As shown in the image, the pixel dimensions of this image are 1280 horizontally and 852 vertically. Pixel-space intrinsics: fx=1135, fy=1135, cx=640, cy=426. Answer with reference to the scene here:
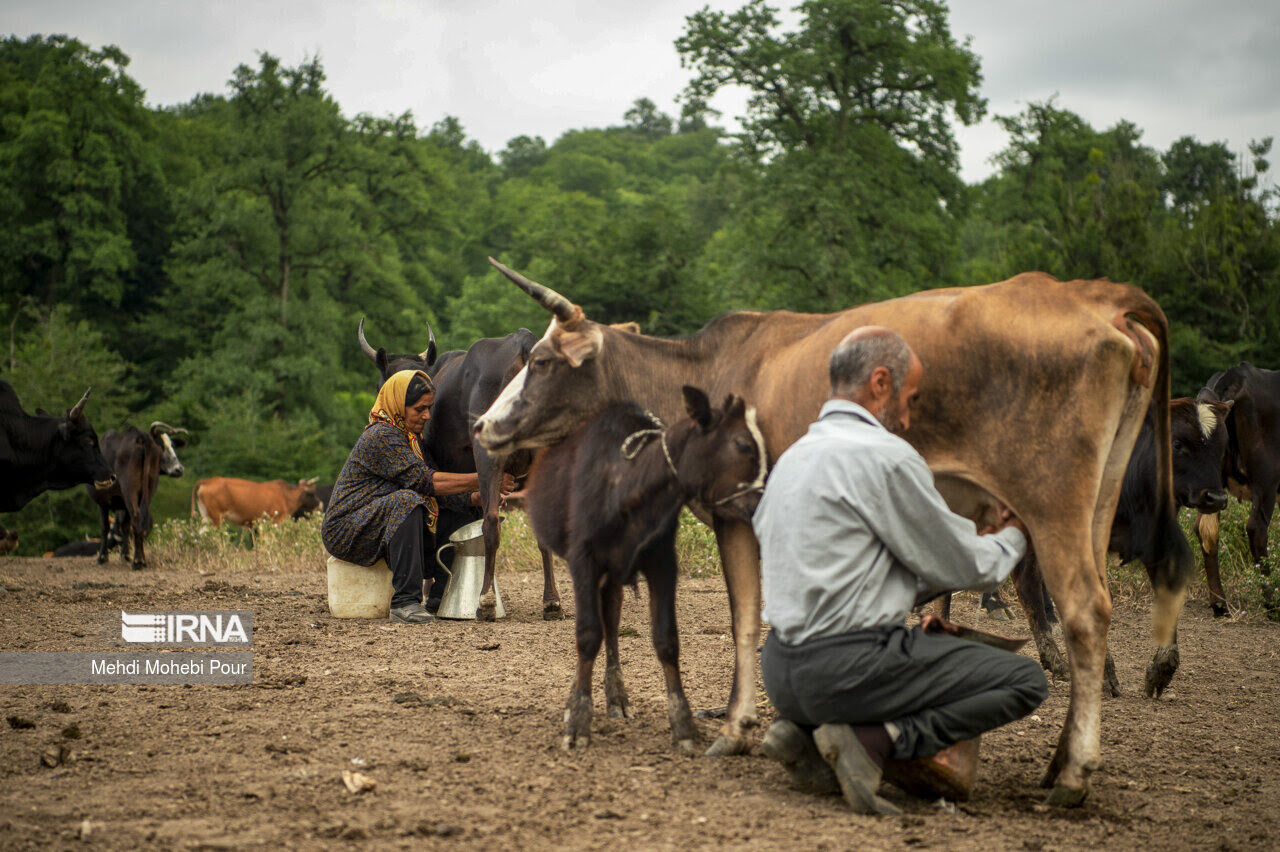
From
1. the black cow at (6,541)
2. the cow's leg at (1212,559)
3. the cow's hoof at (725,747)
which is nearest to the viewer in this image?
the cow's hoof at (725,747)

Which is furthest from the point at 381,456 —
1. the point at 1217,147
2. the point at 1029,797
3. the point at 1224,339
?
the point at 1217,147

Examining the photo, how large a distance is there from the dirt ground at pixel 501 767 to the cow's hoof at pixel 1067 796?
5 cm

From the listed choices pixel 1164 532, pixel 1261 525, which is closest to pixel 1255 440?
pixel 1261 525

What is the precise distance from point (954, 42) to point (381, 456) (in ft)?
110

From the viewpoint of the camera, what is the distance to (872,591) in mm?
4008

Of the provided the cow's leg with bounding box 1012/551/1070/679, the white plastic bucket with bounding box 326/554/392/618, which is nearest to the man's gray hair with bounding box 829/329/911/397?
the cow's leg with bounding box 1012/551/1070/679

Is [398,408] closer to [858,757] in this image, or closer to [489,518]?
[489,518]

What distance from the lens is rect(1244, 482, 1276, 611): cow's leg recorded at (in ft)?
32.5

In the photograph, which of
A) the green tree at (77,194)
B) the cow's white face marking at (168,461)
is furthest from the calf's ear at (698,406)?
the green tree at (77,194)

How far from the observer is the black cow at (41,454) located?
12.7 metres

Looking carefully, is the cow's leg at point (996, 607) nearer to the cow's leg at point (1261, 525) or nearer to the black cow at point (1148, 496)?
the black cow at point (1148, 496)

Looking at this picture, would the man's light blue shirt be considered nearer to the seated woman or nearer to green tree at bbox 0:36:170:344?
the seated woman

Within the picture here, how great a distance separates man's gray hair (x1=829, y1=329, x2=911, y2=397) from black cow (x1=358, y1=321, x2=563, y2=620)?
4387mm

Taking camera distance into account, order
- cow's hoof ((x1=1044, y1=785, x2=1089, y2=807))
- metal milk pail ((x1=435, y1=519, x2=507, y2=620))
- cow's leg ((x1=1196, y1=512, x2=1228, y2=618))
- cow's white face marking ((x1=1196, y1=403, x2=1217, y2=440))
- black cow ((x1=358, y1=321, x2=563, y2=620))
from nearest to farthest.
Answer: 1. cow's hoof ((x1=1044, y1=785, x2=1089, y2=807))
2. black cow ((x1=358, y1=321, x2=563, y2=620))
3. metal milk pail ((x1=435, y1=519, x2=507, y2=620))
4. cow's white face marking ((x1=1196, y1=403, x2=1217, y2=440))
5. cow's leg ((x1=1196, y1=512, x2=1228, y2=618))
